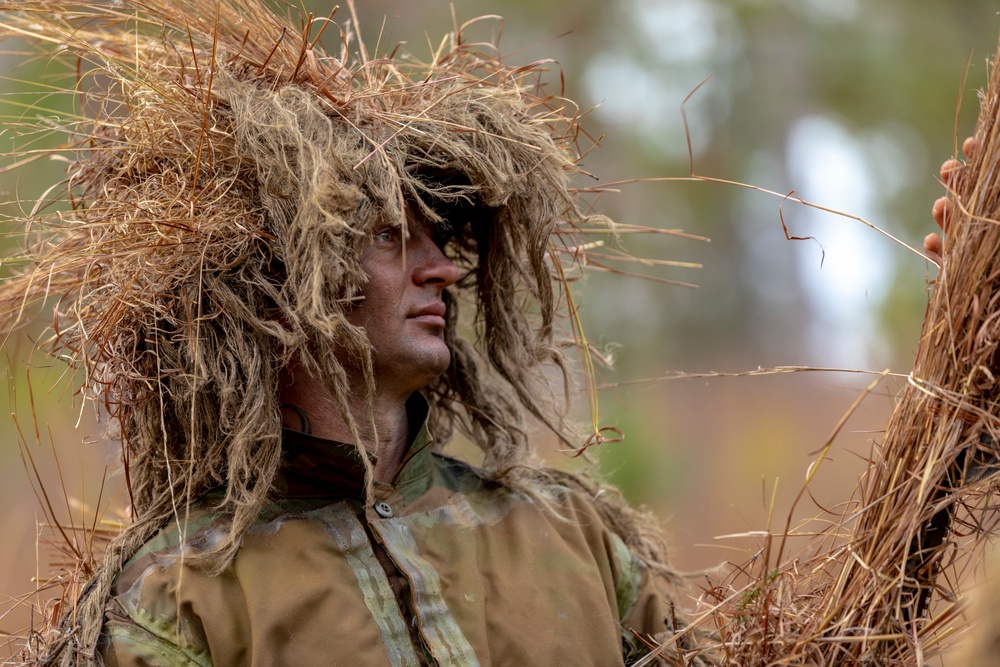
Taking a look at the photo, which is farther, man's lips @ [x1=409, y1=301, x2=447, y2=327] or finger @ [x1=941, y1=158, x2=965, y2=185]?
man's lips @ [x1=409, y1=301, x2=447, y2=327]

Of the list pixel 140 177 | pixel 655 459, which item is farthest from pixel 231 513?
pixel 655 459

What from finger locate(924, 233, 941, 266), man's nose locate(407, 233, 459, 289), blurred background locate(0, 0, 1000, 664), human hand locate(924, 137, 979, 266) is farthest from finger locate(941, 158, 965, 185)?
blurred background locate(0, 0, 1000, 664)

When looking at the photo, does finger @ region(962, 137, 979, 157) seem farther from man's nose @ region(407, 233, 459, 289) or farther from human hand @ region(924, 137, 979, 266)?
man's nose @ region(407, 233, 459, 289)

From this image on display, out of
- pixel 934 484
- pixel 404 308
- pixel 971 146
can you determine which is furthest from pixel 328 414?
pixel 971 146

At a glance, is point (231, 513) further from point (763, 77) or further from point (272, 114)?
point (763, 77)

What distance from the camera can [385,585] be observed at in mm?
2029

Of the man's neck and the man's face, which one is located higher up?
the man's face

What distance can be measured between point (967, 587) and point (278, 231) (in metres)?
1.36

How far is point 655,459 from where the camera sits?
6.20 metres

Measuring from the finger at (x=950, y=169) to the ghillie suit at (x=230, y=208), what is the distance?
79cm

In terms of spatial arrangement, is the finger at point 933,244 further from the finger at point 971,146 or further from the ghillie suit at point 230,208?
the ghillie suit at point 230,208

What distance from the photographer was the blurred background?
24.4 feet

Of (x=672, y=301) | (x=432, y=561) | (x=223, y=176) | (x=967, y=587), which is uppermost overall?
(x=223, y=176)

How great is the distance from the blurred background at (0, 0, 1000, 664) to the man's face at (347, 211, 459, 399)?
4.74 m
